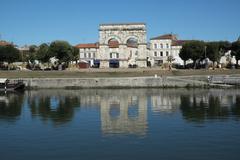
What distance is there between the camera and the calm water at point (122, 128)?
24.5 m

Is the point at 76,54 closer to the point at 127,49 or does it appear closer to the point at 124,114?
the point at 127,49

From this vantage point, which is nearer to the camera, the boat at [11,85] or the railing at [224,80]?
the railing at [224,80]

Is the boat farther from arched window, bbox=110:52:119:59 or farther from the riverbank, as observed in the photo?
arched window, bbox=110:52:119:59

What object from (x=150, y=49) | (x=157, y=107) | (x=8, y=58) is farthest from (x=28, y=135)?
(x=150, y=49)

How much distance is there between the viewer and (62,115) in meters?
41.0

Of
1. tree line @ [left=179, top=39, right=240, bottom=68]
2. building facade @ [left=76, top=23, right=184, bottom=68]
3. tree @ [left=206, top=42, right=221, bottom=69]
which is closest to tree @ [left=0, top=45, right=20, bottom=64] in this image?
building facade @ [left=76, top=23, right=184, bottom=68]

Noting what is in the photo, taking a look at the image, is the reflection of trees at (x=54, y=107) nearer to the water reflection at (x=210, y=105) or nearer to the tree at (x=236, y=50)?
the water reflection at (x=210, y=105)

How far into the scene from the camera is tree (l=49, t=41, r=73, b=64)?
97125mm

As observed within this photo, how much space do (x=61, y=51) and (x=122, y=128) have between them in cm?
6682

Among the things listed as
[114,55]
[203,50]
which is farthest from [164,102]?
[114,55]

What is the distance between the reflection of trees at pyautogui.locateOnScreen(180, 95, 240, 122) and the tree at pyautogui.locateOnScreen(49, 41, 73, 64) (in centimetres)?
4865

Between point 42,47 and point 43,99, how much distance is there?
48.2 m

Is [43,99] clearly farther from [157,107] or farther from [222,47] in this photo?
[222,47]

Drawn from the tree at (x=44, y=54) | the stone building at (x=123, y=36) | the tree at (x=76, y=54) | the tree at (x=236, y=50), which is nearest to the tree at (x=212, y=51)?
the tree at (x=236, y=50)
